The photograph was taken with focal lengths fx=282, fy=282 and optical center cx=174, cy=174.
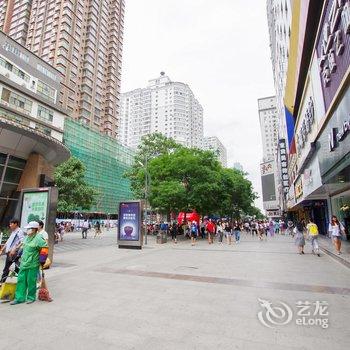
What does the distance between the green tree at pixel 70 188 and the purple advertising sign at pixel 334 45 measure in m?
26.1

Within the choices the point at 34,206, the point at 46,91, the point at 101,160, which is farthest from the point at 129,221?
the point at 101,160

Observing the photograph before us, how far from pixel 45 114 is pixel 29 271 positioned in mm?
45758

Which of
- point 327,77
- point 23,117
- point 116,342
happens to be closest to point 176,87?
point 23,117

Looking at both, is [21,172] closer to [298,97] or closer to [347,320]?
[347,320]

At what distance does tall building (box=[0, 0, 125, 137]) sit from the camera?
69500 millimetres

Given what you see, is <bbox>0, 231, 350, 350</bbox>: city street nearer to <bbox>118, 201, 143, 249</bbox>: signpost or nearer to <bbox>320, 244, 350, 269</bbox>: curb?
<bbox>320, 244, 350, 269</bbox>: curb

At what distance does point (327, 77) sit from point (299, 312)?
9.92 metres

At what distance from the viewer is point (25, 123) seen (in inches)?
1641

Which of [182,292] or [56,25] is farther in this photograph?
[56,25]

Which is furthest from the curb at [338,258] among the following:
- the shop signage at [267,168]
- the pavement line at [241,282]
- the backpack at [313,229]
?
the shop signage at [267,168]

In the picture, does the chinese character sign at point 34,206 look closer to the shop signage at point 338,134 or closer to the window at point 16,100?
the shop signage at point 338,134

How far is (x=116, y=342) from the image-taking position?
4156 mm

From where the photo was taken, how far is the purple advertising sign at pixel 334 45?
29.5 feet

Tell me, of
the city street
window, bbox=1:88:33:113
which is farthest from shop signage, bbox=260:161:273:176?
the city street
